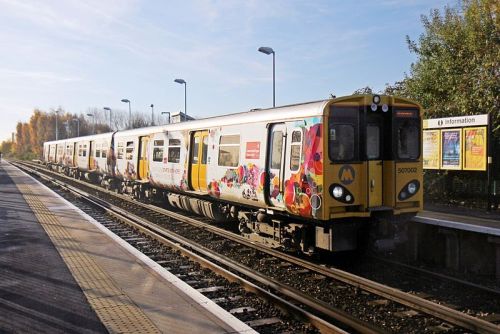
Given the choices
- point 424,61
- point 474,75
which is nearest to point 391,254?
point 474,75

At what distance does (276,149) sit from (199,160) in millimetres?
4373

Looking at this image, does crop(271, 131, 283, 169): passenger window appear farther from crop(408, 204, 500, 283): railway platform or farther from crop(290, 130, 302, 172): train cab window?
crop(408, 204, 500, 283): railway platform

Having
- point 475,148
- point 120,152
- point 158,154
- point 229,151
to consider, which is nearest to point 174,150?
point 158,154

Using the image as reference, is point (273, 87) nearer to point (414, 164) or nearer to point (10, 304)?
point (414, 164)

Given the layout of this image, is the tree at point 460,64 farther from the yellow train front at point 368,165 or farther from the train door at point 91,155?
the train door at point 91,155

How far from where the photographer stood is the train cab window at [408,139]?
952cm

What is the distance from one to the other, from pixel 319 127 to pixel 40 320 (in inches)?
205

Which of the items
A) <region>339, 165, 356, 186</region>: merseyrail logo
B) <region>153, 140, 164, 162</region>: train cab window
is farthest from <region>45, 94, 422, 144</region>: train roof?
<region>153, 140, 164, 162</region>: train cab window

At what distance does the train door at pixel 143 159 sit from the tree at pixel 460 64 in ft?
37.6

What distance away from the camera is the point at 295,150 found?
30.4ft

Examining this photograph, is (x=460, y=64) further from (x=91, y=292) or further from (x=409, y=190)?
(x=91, y=292)

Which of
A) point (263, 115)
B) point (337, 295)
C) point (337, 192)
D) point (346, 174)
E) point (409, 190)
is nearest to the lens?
point (337, 295)

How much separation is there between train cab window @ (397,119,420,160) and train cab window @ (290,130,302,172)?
193cm

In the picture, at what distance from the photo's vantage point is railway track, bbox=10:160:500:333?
622 cm
